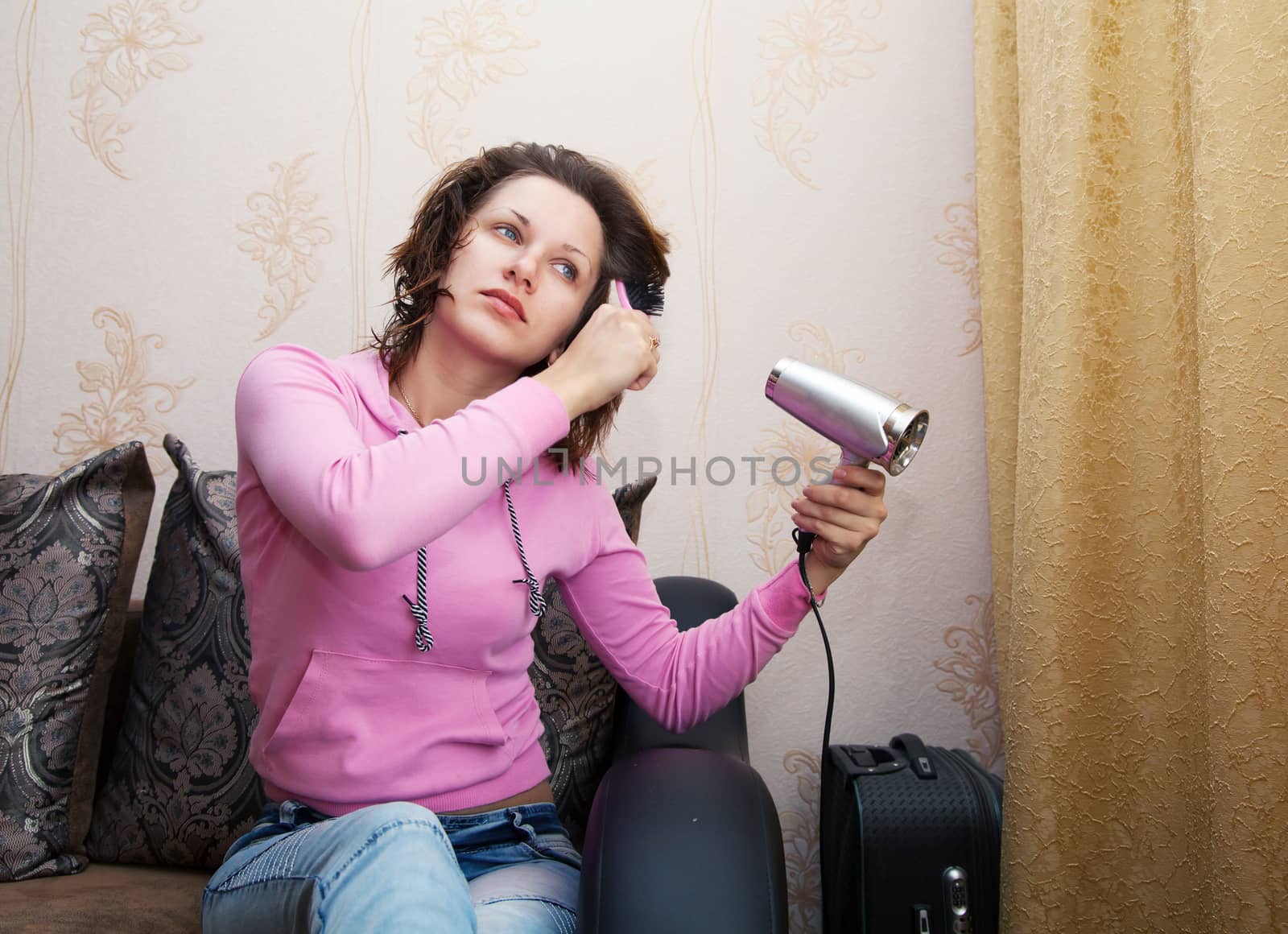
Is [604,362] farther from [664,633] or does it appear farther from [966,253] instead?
[966,253]

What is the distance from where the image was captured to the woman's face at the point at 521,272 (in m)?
1.02

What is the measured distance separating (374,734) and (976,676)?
101 centimetres

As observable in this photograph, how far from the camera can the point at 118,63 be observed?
1.57m

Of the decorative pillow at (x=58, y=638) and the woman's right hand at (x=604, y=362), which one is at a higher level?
the woman's right hand at (x=604, y=362)

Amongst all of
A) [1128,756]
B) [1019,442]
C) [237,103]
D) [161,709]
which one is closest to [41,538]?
[161,709]

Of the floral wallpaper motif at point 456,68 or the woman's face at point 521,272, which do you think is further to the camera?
the floral wallpaper motif at point 456,68

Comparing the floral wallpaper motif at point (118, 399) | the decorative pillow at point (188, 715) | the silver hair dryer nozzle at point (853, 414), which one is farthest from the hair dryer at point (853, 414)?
the floral wallpaper motif at point (118, 399)

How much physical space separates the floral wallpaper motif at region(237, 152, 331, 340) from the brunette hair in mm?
421

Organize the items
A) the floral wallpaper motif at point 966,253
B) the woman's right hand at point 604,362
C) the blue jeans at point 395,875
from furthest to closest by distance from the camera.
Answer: the floral wallpaper motif at point 966,253 < the woman's right hand at point 604,362 < the blue jeans at point 395,875

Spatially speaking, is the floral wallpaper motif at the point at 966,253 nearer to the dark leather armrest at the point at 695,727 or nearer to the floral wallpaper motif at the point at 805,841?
the dark leather armrest at the point at 695,727

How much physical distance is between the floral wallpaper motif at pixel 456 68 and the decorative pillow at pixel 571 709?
0.80 metres

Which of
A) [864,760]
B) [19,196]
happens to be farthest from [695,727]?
[19,196]

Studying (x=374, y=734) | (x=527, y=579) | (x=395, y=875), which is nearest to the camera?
(x=395, y=875)

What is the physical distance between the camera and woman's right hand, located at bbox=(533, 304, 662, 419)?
90cm
